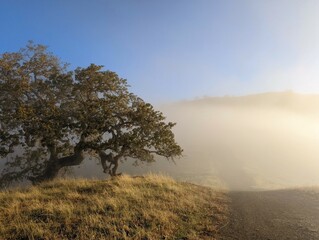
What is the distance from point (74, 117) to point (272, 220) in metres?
13.6

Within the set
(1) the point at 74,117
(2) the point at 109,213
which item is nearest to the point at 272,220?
(2) the point at 109,213

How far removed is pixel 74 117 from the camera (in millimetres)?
21078

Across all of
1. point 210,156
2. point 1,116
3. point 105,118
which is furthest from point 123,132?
point 210,156

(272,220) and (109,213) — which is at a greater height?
(109,213)

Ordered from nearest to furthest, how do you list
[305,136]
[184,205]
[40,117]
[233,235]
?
[233,235] < [184,205] < [40,117] < [305,136]

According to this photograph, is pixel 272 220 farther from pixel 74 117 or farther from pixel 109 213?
pixel 74 117

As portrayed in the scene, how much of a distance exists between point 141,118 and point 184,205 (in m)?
8.27

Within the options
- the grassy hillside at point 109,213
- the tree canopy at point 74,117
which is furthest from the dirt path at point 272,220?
the tree canopy at point 74,117

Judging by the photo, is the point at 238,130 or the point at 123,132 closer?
the point at 123,132

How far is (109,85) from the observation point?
2225 cm

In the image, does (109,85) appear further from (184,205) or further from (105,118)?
(184,205)

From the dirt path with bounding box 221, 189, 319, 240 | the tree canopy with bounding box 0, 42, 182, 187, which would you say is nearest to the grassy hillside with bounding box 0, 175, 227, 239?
the dirt path with bounding box 221, 189, 319, 240

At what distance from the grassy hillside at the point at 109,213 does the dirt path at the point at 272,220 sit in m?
0.67

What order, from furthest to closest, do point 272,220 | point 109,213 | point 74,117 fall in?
1. point 74,117
2. point 272,220
3. point 109,213
